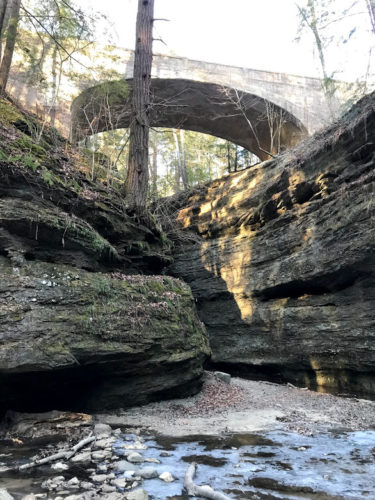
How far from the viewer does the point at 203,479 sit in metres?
3.79

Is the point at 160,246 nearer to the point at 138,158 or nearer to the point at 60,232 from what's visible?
the point at 138,158

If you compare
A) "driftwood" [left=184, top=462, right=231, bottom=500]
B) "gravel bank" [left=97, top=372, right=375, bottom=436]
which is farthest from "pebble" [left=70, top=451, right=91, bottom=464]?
"gravel bank" [left=97, top=372, right=375, bottom=436]

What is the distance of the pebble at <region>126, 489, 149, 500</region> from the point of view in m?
3.26

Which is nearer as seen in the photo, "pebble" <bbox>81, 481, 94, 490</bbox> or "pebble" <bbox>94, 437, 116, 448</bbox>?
"pebble" <bbox>81, 481, 94, 490</bbox>

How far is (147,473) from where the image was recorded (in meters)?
3.87

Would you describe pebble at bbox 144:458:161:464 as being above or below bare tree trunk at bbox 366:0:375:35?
below

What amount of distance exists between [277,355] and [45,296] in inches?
281

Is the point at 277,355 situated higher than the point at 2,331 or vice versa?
the point at 2,331

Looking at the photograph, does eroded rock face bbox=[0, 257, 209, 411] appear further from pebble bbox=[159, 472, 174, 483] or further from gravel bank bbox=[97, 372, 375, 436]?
pebble bbox=[159, 472, 174, 483]

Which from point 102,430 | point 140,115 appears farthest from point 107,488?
point 140,115

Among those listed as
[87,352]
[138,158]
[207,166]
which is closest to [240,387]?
[87,352]

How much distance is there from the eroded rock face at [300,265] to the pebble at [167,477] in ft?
20.4

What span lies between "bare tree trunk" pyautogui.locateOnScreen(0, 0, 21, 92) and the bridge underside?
12.8 ft

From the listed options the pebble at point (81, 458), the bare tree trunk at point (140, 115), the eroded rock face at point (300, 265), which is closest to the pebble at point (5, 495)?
the pebble at point (81, 458)
